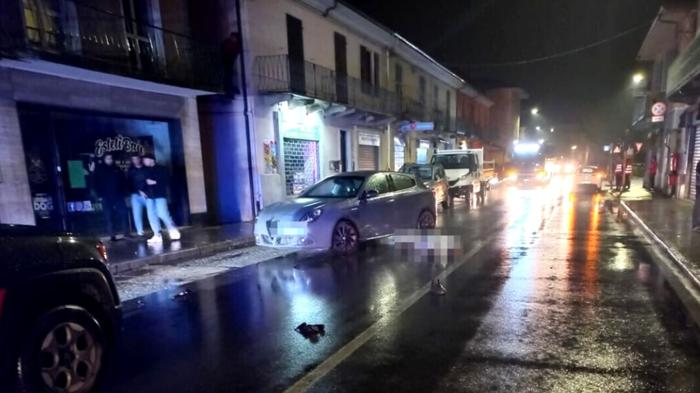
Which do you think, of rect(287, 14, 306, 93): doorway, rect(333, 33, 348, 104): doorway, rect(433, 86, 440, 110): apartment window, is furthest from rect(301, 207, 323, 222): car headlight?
rect(433, 86, 440, 110): apartment window

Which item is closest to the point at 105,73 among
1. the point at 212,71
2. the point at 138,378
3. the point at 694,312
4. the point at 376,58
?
the point at 212,71

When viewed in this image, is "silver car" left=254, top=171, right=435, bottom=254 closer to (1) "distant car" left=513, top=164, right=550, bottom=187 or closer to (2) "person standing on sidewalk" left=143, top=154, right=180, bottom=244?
(2) "person standing on sidewalk" left=143, top=154, right=180, bottom=244

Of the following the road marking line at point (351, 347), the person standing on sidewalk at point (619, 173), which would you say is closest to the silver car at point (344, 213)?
the road marking line at point (351, 347)

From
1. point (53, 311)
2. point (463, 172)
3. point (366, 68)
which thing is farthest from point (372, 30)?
point (53, 311)

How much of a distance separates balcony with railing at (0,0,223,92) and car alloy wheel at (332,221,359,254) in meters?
5.80

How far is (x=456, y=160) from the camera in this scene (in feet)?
66.0

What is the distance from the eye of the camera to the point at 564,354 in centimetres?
408

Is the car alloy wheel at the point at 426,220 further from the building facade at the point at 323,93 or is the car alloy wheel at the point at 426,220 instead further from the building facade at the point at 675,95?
the building facade at the point at 675,95

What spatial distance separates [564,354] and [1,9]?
10.7 meters

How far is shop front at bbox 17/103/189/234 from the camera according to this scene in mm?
9562

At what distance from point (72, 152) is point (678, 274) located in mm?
12085

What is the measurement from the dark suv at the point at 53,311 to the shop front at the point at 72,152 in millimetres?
5988

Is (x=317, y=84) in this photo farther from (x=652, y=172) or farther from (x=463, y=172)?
(x=652, y=172)

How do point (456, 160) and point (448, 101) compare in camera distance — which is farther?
point (448, 101)
